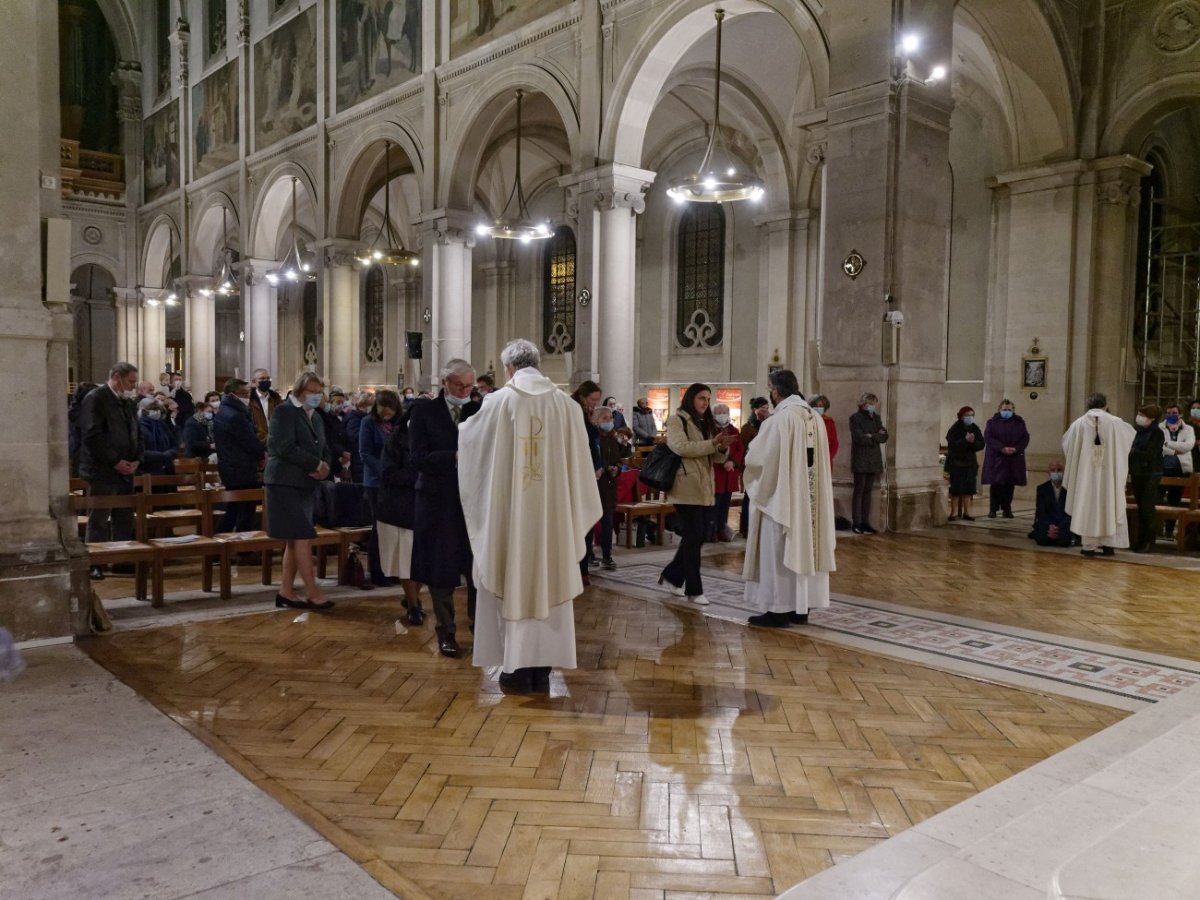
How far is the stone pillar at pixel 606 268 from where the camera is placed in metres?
12.4

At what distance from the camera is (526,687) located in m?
4.18

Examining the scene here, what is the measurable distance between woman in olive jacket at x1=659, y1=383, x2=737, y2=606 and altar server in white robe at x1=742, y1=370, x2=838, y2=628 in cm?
41

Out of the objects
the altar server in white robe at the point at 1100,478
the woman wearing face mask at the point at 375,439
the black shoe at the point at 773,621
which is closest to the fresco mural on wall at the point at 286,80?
the woman wearing face mask at the point at 375,439

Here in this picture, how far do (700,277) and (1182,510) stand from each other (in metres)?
11.8

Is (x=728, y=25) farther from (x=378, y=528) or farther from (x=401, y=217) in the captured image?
(x=401, y=217)

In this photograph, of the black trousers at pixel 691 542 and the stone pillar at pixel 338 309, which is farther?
the stone pillar at pixel 338 309

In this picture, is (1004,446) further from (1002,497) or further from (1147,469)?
(1147,469)

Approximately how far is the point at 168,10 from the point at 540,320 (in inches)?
514

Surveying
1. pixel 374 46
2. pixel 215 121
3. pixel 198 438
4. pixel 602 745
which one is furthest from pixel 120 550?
pixel 215 121

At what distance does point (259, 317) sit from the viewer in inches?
792

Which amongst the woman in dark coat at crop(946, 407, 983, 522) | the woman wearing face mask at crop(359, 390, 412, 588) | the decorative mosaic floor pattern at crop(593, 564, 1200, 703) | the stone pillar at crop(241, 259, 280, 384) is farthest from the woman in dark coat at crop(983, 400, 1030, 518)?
the stone pillar at crop(241, 259, 280, 384)

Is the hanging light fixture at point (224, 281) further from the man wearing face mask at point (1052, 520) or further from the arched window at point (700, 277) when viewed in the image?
the man wearing face mask at point (1052, 520)

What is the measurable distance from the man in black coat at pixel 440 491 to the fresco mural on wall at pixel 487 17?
1002cm

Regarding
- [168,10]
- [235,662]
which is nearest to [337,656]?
[235,662]
